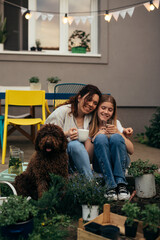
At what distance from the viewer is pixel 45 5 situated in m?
7.12

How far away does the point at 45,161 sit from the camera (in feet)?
8.80

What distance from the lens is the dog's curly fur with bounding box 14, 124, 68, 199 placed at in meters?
2.60

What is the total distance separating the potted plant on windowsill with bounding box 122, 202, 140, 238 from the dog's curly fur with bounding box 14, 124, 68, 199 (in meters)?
0.79

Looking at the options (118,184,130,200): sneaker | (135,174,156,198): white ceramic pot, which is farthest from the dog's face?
(135,174,156,198): white ceramic pot

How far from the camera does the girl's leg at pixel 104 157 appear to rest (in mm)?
2984

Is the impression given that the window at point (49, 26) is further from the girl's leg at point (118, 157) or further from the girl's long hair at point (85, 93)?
the girl's leg at point (118, 157)

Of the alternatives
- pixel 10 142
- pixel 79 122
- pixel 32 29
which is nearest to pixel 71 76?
pixel 32 29

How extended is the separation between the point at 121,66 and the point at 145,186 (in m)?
4.53

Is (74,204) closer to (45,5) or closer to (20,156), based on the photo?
(20,156)

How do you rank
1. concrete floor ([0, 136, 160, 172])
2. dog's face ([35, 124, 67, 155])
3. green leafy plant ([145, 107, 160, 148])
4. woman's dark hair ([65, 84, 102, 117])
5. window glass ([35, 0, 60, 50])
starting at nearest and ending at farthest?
dog's face ([35, 124, 67, 155])
woman's dark hair ([65, 84, 102, 117])
concrete floor ([0, 136, 160, 172])
green leafy plant ([145, 107, 160, 148])
window glass ([35, 0, 60, 50])

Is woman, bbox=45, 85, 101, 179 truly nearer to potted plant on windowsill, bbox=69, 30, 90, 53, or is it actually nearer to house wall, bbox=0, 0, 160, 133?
house wall, bbox=0, 0, 160, 133

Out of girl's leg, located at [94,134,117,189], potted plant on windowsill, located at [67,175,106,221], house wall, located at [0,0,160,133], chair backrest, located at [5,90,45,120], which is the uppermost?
house wall, located at [0,0,160,133]

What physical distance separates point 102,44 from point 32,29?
5.11ft

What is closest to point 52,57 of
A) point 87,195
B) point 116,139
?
point 116,139
